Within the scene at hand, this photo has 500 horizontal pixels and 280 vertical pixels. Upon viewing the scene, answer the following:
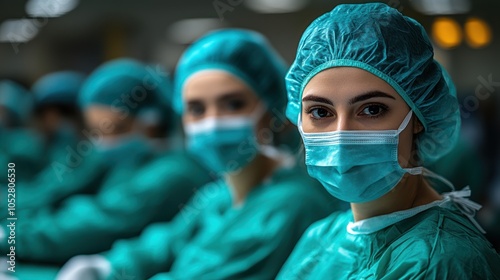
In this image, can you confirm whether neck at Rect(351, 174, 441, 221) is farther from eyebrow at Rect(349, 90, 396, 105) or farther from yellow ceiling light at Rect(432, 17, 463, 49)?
yellow ceiling light at Rect(432, 17, 463, 49)

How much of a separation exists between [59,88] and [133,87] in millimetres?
595

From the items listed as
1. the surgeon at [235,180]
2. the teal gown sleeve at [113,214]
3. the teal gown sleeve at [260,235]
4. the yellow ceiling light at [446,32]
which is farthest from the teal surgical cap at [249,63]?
the teal gown sleeve at [113,214]

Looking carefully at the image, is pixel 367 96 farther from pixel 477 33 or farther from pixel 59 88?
pixel 59 88

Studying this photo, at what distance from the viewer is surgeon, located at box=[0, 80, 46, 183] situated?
304 cm

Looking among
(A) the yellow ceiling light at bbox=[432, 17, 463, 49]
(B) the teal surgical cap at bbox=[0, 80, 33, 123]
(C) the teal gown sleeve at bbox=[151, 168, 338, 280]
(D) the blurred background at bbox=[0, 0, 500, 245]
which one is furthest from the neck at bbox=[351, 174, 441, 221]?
(B) the teal surgical cap at bbox=[0, 80, 33, 123]

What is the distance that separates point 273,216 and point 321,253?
339mm

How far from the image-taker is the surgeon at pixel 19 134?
9.98 ft

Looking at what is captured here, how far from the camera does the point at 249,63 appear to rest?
181 centimetres

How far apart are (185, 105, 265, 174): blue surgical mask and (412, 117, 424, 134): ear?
0.72m

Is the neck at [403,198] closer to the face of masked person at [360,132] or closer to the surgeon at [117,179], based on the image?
the face of masked person at [360,132]

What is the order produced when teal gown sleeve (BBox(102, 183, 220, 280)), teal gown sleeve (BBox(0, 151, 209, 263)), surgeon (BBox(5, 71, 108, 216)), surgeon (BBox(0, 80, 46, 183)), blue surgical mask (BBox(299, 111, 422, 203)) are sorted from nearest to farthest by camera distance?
1. blue surgical mask (BBox(299, 111, 422, 203))
2. teal gown sleeve (BBox(102, 183, 220, 280))
3. teal gown sleeve (BBox(0, 151, 209, 263))
4. surgeon (BBox(5, 71, 108, 216))
5. surgeon (BBox(0, 80, 46, 183))

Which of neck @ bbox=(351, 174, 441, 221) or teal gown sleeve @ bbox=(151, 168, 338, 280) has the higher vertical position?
neck @ bbox=(351, 174, 441, 221)

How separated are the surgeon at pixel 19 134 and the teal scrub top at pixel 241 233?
4.16 feet

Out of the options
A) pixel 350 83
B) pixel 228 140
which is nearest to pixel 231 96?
pixel 228 140
